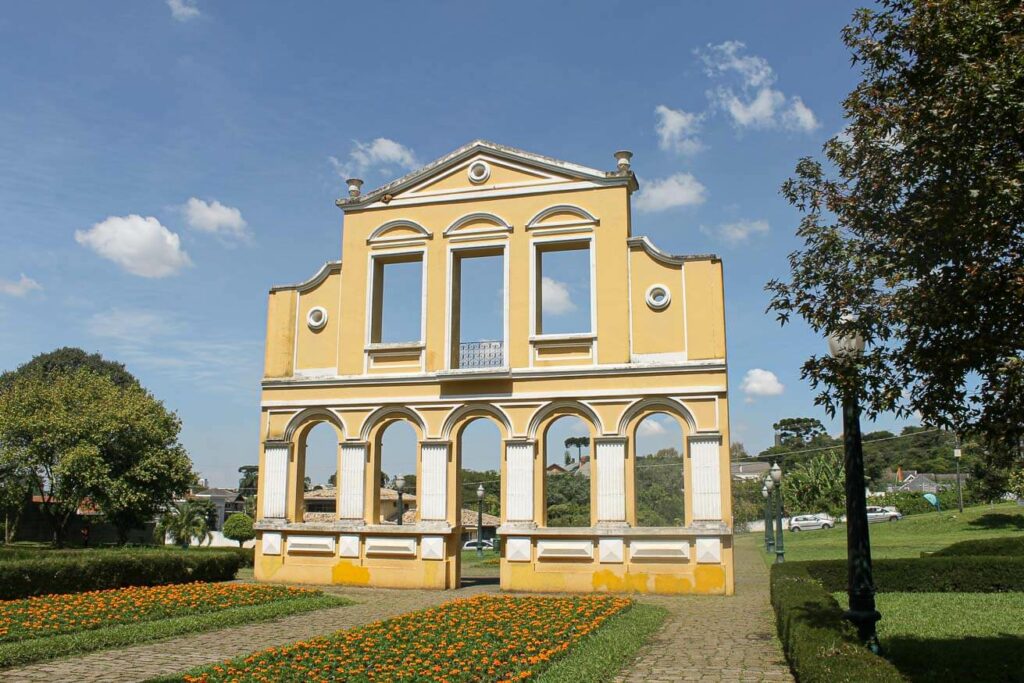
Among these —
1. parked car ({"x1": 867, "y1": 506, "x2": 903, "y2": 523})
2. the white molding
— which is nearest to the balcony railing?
the white molding

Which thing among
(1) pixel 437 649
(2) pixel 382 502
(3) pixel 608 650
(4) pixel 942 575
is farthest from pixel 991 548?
(2) pixel 382 502

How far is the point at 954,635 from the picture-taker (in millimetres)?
11648

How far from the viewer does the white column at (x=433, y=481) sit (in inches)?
763

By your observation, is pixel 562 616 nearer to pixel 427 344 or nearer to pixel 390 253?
pixel 427 344

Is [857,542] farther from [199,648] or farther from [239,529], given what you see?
[239,529]

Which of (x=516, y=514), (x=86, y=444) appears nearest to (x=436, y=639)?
(x=516, y=514)

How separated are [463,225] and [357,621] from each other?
Result: 33.6ft

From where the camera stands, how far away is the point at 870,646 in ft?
27.9

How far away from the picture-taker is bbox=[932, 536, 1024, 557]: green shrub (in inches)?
761

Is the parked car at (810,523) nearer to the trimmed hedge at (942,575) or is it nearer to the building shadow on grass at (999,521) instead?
the building shadow on grass at (999,521)

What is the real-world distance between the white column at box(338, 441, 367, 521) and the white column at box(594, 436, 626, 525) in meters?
5.71

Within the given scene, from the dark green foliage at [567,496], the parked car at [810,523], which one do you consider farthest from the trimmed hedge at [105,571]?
the parked car at [810,523]

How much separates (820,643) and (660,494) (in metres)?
41.8

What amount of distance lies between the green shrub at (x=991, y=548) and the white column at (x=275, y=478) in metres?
15.6
